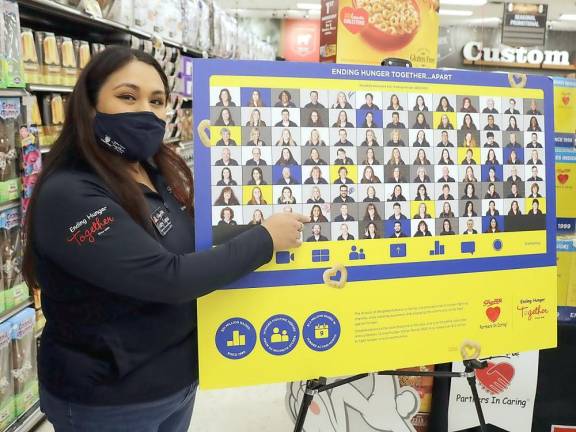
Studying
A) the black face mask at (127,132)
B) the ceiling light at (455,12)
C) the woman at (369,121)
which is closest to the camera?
the black face mask at (127,132)

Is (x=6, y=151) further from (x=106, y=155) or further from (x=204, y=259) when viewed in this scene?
(x=204, y=259)

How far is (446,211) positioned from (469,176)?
136 millimetres

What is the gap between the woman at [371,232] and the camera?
1478mm

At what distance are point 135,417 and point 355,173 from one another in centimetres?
87

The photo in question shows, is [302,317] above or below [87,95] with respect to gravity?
below

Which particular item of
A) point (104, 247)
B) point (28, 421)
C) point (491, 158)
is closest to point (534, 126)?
point (491, 158)

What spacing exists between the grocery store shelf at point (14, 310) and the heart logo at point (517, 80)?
2.42 m

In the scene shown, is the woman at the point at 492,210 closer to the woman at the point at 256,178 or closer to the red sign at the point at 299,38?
the woman at the point at 256,178

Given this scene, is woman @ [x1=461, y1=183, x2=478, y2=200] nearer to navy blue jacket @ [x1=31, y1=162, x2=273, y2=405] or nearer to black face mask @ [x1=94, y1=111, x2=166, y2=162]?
navy blue jacket @ [x1=31, y1=162, x2=273, y2=405]

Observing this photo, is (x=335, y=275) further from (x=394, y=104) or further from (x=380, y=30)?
(x=380, y=30)

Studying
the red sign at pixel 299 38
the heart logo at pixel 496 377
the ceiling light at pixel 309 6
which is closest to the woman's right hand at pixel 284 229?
the heart logo at pixel 496 377

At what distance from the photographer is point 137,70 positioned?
4.25 ft

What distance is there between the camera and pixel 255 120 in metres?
1.38

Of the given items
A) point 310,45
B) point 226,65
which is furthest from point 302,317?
point 310,45
